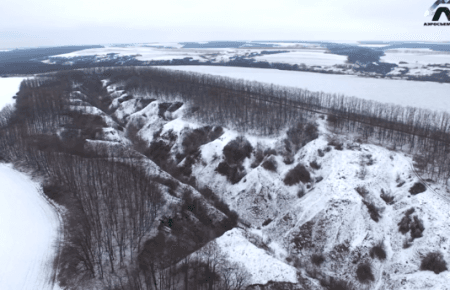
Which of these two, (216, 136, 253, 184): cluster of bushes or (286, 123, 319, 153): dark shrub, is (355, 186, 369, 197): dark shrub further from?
(216, 136, 253, 184): cluster of bushes

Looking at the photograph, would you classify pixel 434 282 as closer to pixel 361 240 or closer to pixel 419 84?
pixel 361 240

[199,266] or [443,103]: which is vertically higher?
[443,103]

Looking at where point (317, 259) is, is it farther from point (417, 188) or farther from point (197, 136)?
point (197, 136)

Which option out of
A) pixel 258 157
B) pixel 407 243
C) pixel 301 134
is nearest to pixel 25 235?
pixel 258 157

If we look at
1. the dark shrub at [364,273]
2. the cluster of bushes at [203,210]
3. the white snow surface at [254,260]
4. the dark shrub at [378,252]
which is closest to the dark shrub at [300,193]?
→ the cluster of bushes at [203,210]

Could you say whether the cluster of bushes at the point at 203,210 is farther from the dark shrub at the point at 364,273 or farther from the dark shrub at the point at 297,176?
the dark shrub at the point at 364,273

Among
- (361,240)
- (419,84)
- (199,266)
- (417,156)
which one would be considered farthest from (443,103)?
(199,266)
